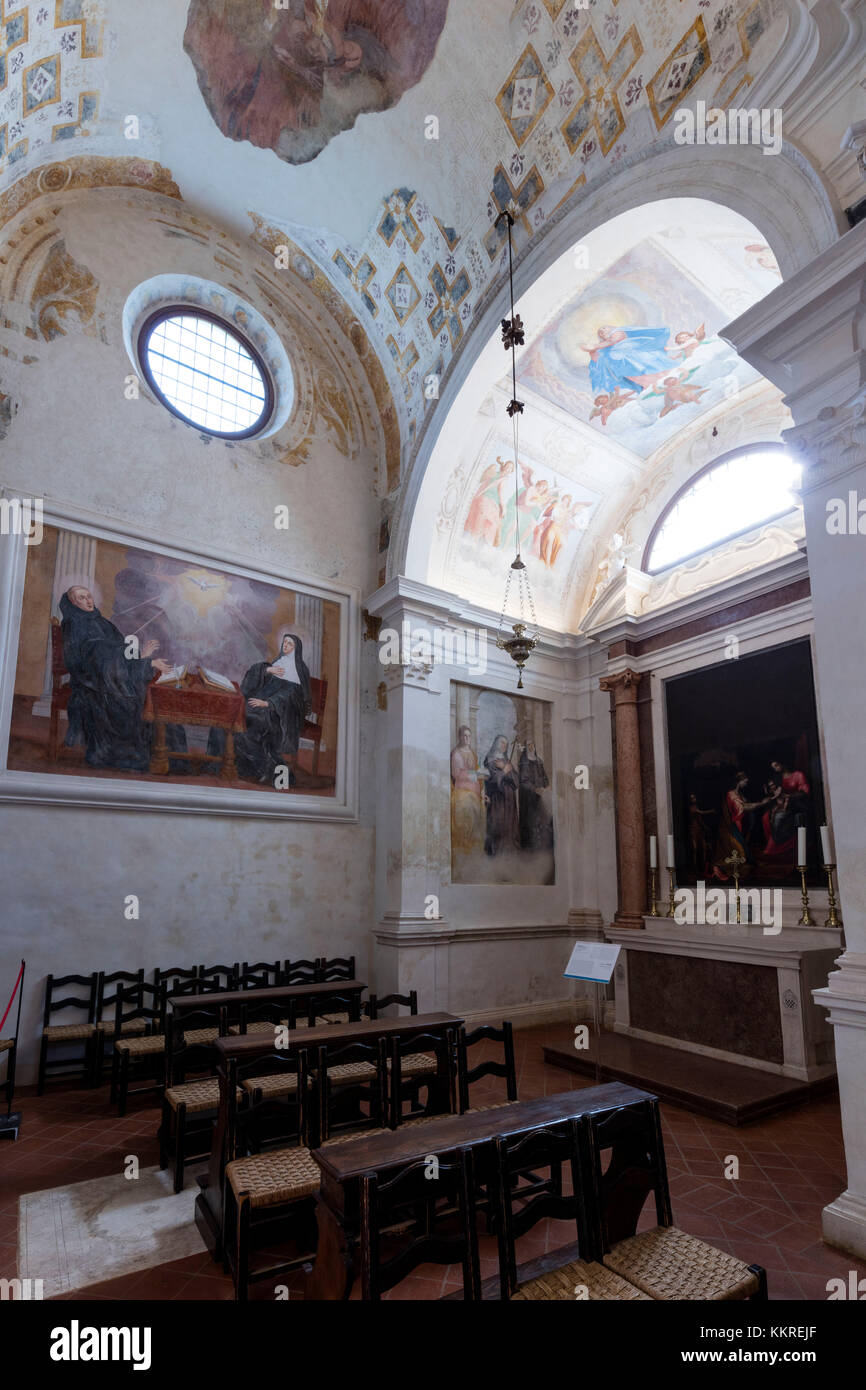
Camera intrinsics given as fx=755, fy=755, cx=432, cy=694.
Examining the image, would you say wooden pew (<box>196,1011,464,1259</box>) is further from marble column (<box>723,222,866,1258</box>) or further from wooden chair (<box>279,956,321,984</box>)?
wooden chair (<box>279,956,321,984</box>)

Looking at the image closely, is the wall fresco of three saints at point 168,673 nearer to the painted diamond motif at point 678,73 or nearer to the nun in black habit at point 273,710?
the nun in black habit at point 273,710

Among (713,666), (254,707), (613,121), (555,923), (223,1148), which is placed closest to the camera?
(223,1148)

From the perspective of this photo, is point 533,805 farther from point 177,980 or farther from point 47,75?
point 47,75

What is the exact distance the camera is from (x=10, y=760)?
Result: 7.11m

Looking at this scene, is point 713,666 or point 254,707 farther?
point 713,666

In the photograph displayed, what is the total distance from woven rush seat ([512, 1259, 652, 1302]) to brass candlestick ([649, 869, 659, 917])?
23.1ft

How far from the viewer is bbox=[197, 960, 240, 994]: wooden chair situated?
7.43 metres

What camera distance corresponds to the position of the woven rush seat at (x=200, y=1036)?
6.21m

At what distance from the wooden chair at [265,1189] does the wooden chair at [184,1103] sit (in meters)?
0.58

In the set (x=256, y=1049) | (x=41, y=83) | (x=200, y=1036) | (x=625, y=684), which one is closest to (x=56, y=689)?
(x=200, y=1036)

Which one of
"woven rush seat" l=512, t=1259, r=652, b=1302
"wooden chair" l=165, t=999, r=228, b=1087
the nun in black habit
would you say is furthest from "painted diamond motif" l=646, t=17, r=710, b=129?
"wooden chair" l=165, t=999, r=228, b=1087
